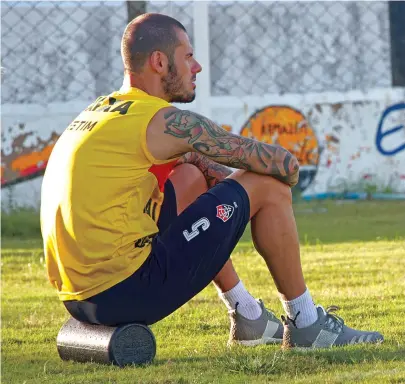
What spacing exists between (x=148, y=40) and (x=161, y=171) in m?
0.53

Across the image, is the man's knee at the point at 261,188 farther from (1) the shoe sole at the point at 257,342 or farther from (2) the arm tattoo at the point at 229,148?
(1) the shoe sole at the point at 257,342

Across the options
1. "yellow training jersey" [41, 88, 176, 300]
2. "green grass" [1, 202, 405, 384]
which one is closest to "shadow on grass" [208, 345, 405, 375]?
"green grass" [1, 202, 405, 384]

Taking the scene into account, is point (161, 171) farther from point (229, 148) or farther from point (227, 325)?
point (227, 325)

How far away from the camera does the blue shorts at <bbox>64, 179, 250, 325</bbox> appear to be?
4.39 m

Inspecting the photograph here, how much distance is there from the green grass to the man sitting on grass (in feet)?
0.83

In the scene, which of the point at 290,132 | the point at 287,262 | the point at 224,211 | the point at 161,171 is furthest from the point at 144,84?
the point at 290,132

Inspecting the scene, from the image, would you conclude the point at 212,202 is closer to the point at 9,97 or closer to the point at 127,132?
the point at 127,132

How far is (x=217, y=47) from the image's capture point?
12.5 metres

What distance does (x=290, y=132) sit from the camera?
Answer: 12.7 meters

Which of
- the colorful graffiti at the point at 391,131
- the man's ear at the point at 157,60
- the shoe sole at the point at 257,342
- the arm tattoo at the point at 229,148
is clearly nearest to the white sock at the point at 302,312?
the shoe sole at the point at 257,342

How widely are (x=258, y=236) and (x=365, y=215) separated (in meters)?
6.85

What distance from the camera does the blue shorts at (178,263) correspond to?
14.4 feet

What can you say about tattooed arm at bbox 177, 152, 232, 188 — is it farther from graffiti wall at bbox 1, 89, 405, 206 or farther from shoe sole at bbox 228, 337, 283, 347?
graffiti wall at bbox 1, 89, 405, 206

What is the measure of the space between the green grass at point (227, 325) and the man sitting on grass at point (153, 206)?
0.25 metres
